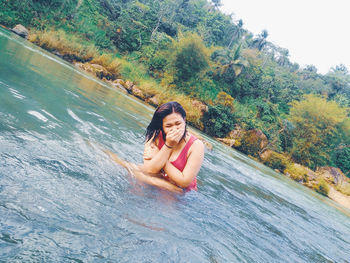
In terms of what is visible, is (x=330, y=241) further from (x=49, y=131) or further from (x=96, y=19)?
(x=96, y=19)

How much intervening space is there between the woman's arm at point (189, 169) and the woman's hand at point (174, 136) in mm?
227

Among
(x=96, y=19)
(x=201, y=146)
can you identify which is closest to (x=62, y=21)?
(x=96, y=19)

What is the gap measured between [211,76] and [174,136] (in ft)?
82.3

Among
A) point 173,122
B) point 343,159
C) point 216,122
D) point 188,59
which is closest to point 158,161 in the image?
point 173,122

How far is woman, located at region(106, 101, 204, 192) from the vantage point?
94.0 inches

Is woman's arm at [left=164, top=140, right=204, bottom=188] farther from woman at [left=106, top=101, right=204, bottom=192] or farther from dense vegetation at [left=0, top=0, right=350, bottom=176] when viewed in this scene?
dense vegetation at [left=0, top=0, right=350, bottom=176]

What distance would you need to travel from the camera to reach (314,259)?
2232 mm

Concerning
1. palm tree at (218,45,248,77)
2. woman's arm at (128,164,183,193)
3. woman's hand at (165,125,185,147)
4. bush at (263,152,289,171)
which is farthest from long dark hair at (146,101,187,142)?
palm tree at (218,45,248,77)

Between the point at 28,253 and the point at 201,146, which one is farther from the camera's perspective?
the point at 201,146

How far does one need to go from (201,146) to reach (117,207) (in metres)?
1.18

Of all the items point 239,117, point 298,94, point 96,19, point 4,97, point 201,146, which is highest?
point 298,94

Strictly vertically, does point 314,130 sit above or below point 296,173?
above

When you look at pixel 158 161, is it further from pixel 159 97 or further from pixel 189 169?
pixel 159 97

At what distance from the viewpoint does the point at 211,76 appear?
86.1 ft
